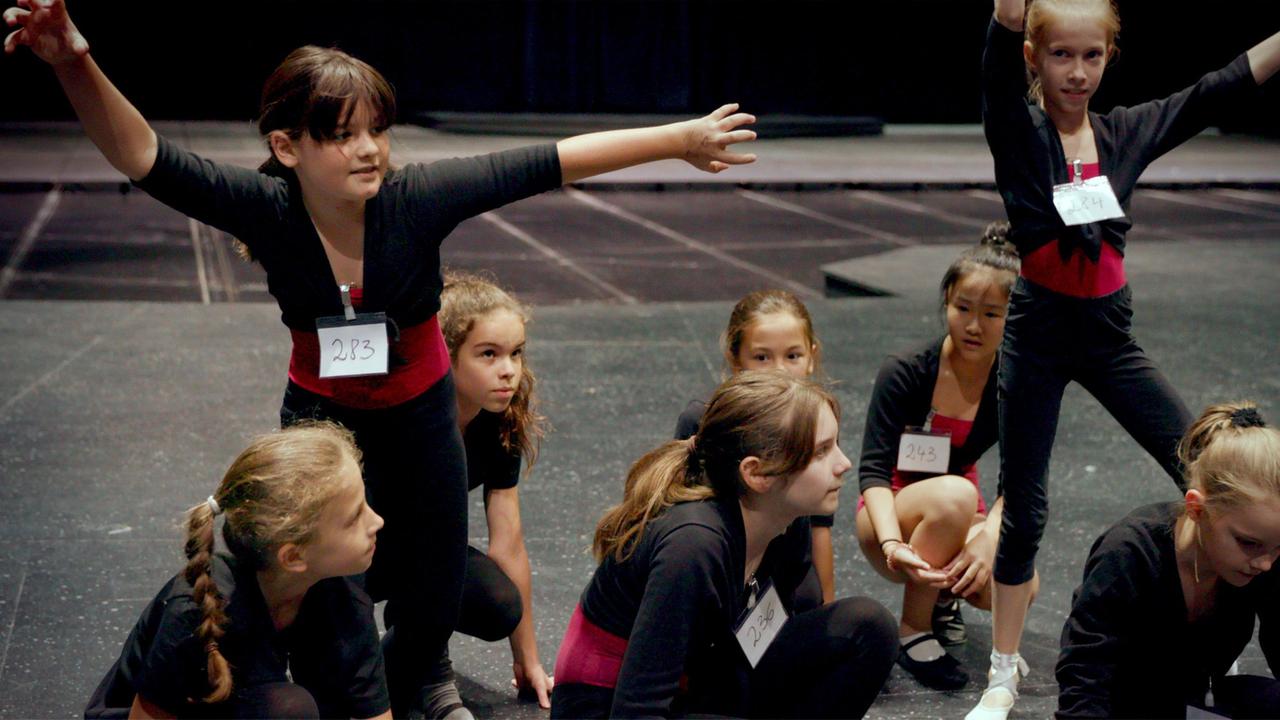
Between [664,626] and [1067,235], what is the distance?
1.14 m

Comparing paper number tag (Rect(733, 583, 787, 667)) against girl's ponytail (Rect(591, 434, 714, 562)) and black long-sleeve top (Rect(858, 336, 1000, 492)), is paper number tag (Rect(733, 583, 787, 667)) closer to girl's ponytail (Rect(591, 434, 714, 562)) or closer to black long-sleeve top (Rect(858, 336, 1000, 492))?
girl's ponytail (Rect(591, 434, 714, 562))

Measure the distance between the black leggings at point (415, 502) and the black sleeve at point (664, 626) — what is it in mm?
517

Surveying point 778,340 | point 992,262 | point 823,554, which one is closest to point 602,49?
point 992,262

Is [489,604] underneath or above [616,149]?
underneath

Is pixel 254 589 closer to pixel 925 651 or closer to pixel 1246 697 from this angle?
pixel 925 651

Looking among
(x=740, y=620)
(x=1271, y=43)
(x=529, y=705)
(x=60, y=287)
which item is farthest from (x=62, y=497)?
(x=60, y=287)

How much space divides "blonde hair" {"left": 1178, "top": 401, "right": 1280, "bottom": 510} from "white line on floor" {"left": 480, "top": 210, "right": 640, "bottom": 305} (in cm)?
475

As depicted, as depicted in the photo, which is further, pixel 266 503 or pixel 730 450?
pixel 730 450

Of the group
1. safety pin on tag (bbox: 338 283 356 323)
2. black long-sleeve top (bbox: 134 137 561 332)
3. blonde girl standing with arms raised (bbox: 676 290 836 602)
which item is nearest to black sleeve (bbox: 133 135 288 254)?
black long-sleeve top (bbox: 134 137 561 332)

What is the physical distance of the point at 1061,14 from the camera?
2.50m

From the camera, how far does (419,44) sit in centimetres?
1656

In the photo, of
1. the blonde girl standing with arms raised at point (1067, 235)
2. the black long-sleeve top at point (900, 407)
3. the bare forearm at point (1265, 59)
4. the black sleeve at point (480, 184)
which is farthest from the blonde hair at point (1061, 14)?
the black sleeve at point (480, 184)

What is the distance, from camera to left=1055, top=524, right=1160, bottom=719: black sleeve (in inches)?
84.1

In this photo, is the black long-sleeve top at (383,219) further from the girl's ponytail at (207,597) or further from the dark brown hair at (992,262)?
the dark brown hair at (992,262)
